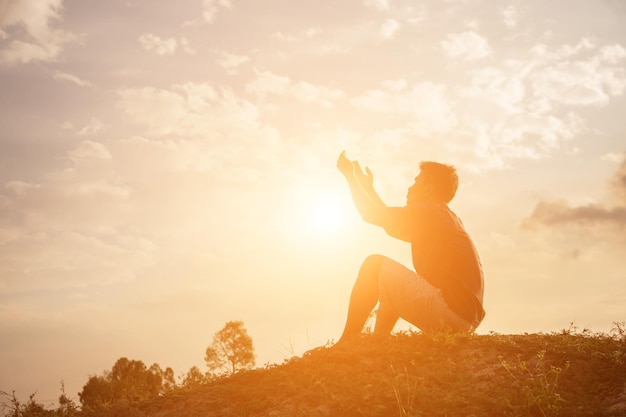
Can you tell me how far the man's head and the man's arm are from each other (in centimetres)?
63

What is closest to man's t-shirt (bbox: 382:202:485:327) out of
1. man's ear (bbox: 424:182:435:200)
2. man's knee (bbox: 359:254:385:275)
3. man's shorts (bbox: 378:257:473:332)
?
man's shorts (bbox: 378:257:473:332)

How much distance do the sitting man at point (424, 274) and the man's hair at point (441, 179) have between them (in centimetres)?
1

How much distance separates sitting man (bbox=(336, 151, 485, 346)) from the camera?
7.60m

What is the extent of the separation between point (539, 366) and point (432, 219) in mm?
2201

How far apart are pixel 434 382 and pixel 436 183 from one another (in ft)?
8.97

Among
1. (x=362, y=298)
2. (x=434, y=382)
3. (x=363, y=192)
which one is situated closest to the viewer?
(x=434, y=382)

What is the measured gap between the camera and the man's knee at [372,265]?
789 centimetres

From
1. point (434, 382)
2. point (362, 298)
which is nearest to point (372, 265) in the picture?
point (362, 298)

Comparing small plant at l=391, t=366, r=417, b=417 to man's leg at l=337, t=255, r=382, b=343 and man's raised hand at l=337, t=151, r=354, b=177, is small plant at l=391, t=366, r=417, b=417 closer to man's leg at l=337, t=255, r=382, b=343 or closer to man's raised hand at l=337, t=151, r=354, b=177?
man's leg at l=337, t=255, r=382, b=343

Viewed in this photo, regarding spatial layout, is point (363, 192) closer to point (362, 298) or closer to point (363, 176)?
point (363, 176)

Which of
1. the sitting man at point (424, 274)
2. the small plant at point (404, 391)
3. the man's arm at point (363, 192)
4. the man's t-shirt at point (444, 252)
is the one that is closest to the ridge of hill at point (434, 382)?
the small plant at point (404, 391)

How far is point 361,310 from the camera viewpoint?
782 centimetres

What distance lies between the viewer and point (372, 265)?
7.94m

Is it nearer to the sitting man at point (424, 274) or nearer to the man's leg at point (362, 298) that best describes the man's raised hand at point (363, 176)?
the sitting man at point (424, 274)
